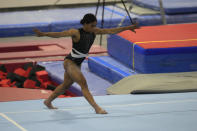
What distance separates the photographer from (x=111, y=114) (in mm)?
5445

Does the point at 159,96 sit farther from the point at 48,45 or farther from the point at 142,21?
the point at 142,21

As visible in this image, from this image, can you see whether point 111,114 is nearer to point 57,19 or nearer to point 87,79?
point 87,79

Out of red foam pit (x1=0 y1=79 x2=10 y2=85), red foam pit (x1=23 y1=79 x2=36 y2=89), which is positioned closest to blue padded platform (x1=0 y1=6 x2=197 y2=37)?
red foam pit (x1=0 y1=79 x2=10 y2=85)

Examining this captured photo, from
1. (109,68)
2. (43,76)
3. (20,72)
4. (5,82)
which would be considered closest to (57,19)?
(20,72)

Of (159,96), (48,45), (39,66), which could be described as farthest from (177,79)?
(48,45)

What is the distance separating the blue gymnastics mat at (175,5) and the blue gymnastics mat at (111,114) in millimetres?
6468

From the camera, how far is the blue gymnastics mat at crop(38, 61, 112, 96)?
24.5 feet

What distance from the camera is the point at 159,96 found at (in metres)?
6.41

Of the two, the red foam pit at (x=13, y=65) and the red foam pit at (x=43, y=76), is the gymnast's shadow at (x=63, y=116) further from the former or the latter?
the red foam pit at (x=13, y=65)

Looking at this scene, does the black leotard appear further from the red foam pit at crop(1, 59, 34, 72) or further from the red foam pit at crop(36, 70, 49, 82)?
the red foam pit at crop(1, 59, 34, 72)

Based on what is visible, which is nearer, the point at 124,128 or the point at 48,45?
the point at 124,128

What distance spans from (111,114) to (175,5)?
313 inches

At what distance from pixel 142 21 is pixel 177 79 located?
5.75 m

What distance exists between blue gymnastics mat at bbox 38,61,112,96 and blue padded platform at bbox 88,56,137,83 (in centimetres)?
9
